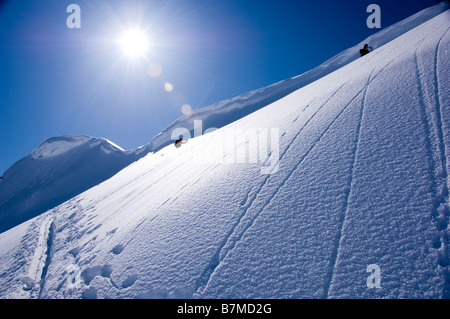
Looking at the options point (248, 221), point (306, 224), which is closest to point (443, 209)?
point (306, 224)

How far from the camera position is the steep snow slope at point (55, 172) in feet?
56.6

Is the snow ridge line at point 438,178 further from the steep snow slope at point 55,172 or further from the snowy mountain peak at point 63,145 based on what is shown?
the snowy mountain peak at point 63,145

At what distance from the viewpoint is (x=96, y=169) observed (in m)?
20.7

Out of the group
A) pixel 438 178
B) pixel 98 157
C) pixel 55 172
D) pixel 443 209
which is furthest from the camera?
pixel 98 157

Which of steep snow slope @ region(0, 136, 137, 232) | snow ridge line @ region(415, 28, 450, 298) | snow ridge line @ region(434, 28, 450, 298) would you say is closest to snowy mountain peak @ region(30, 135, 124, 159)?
steep snow slope @ region(0, 136, 137, 232)

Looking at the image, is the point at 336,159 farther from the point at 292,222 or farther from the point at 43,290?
the point at 43,290

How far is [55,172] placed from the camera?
69.7 feet

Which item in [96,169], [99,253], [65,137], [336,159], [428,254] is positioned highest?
[65,137]

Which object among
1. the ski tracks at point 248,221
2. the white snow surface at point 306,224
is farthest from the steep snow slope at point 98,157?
the ski tracks at point 248,221

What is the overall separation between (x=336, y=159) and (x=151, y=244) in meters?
2.93

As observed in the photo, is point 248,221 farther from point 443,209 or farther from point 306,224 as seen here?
point 443,209

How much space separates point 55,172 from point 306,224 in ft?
87.8
